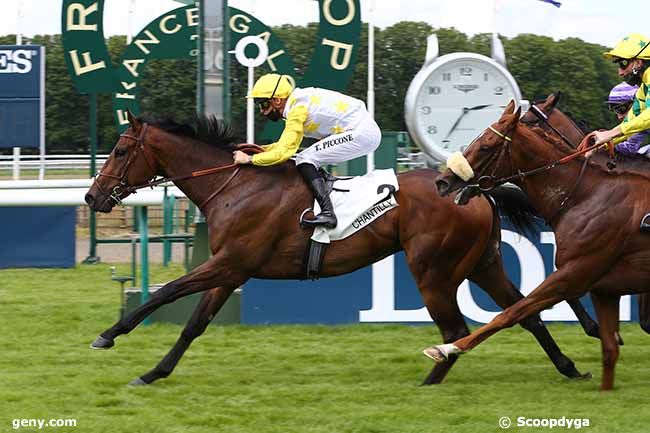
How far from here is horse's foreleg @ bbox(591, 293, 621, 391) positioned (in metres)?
6.40

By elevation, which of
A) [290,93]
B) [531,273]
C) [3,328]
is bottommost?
[3,328]

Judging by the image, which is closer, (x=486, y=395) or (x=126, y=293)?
(x=486, y=395)

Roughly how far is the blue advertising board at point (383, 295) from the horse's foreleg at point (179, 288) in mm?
1816

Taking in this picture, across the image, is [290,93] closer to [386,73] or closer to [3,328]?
[3,328]

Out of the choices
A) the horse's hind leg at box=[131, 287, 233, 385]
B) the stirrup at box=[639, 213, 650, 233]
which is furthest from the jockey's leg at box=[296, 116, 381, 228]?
the stirrup at box=[639, 213, 650, 233]

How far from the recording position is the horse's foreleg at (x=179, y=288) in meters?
6.52

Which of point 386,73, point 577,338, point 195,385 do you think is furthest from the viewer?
point 386,73

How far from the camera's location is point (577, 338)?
27.0 ft

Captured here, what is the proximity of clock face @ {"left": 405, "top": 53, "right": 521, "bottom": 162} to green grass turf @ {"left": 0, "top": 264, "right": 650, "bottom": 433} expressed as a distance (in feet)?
7.45

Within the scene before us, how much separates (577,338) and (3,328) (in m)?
4.09

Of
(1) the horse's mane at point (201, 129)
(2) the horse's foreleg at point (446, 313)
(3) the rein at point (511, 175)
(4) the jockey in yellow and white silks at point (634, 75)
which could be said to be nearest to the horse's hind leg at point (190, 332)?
(1) the horse's mane at point (201, 129)

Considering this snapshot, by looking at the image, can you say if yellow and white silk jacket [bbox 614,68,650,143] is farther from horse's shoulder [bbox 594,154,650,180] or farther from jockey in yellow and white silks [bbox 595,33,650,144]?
horse's shoulder [bbox 594,154,650,180]

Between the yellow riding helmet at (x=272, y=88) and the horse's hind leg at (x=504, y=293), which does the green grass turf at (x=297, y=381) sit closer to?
the horse's hind leg at (x=504, y=293)

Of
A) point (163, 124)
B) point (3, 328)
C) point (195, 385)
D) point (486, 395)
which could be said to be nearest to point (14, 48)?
point (3, 328)
